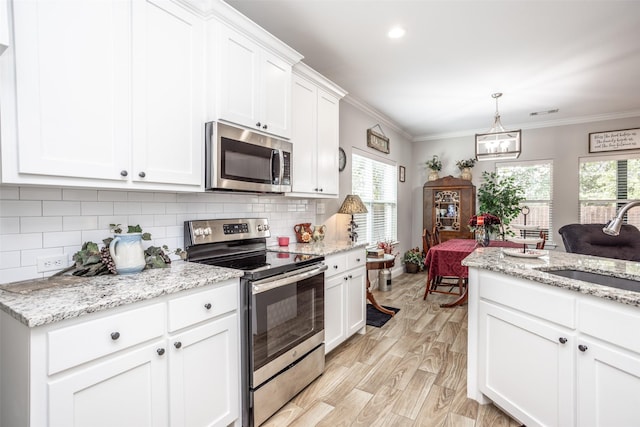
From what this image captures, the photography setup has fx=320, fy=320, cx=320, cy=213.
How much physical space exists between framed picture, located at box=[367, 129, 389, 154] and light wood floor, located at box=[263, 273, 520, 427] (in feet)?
8.23

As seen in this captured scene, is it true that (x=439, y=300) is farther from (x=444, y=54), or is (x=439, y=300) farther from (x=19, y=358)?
(x=19, y=358)

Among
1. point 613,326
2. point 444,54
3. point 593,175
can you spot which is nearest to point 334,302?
point 613,326

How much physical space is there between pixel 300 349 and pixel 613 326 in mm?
1638

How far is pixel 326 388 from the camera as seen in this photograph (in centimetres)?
226

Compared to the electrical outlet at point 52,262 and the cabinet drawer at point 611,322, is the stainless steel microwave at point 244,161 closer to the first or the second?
the electrical outlet at point 52,262

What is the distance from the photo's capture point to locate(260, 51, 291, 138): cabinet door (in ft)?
7.54

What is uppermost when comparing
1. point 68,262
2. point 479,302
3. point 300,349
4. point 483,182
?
Result: point 483,182

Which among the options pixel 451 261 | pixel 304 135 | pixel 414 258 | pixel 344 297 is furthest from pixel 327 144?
pixel 414 258

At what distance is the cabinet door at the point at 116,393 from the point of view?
3.70 feet

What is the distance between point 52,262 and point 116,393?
30.6 inches

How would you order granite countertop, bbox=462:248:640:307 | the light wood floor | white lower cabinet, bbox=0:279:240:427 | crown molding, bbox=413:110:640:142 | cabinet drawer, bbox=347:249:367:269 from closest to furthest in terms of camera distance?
white lower cabinet, bbox=0:279:240:427
granite countertop, bbox=462:248:640:307
the light wood floor
cabinet drawer, bbox=347:249:367:269
crown molding, bbox=413:110:640:142

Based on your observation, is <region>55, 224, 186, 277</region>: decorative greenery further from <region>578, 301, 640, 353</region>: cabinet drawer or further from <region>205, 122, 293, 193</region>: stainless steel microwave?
<region>578, 301, 640, 353</region>: cabinet drawer

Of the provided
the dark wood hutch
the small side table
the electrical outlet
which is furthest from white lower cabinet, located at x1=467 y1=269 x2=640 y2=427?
the dark wood hutch

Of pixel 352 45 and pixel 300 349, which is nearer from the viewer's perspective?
pixel 300 349
